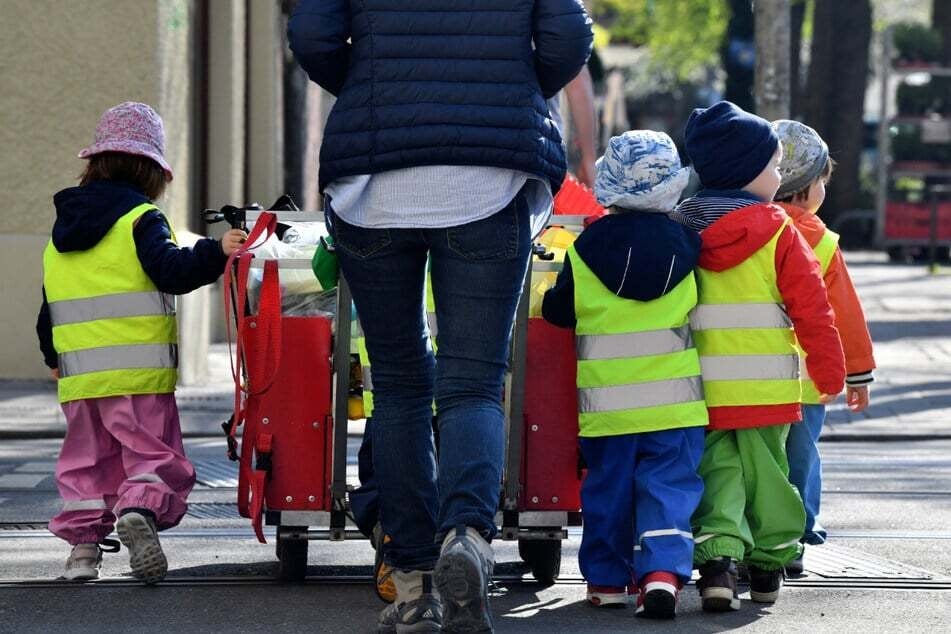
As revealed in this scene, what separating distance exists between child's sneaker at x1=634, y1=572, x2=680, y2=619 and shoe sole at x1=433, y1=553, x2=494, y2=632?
790 mm

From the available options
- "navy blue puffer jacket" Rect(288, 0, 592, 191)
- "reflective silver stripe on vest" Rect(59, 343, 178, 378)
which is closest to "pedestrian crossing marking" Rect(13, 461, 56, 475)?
"reflective silver stripe on vest" Rect(59, 343, 178, 378)

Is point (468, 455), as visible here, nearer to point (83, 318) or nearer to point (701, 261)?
point (701, 261)

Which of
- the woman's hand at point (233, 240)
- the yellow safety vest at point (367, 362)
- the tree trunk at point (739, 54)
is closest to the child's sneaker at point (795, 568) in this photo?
the yellow safety vest at point (367, 362)

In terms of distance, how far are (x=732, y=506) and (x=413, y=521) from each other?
3.34ft

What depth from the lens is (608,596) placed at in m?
5.21

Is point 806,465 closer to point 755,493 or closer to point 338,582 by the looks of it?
point 755,493

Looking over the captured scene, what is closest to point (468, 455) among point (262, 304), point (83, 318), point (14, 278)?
point (262, 304)

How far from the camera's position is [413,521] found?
15.3 ft

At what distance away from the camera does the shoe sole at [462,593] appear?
4.28m

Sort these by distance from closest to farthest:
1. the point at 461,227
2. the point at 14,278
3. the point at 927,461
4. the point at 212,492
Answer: the point at 461,227
the point at 212,492
the point at 927,461
the point at 14,278

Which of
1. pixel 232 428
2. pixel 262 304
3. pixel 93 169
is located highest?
pixel 93 169

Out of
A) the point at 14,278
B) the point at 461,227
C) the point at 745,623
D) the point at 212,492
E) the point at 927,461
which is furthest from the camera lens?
the point at 14,278

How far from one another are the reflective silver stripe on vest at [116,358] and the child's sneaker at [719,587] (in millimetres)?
1681

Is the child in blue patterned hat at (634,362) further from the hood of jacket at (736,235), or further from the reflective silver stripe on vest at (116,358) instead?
the reflective silver stripe on vest at (116,358)
